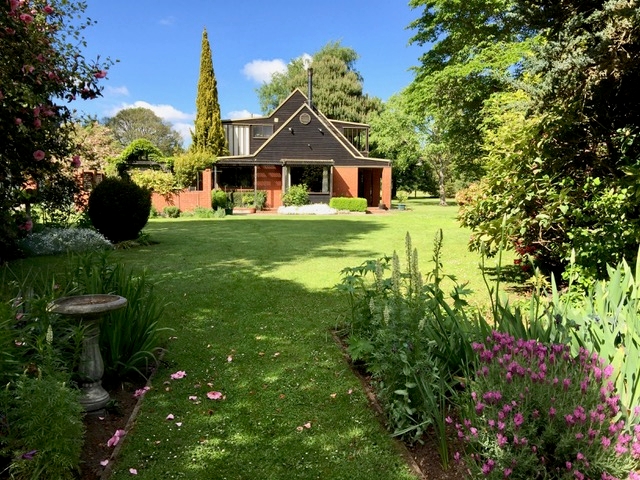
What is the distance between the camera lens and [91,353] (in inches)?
126

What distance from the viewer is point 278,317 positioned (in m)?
5.68

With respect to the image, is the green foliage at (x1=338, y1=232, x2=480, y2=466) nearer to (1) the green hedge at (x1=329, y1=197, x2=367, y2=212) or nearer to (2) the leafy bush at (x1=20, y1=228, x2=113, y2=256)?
(2) the leafy bush at (x1=20, y1=228, x2=113, y2=256)

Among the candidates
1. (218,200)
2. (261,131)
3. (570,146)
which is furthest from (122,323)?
(261,131)

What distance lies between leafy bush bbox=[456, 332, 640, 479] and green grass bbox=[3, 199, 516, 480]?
65 cm

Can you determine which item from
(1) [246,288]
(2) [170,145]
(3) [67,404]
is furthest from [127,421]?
(2) [170,145]

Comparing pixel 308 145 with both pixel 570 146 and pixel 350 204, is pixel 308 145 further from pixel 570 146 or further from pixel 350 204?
pixel 570 146

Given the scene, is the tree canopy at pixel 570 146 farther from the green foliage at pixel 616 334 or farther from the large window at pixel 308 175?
the large window at pixel 308 175

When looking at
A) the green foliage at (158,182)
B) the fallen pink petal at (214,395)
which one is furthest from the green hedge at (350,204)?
the fallen pink petal at (214,395)

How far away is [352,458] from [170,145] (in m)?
69.6

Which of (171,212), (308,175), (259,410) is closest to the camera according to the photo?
(259,410)

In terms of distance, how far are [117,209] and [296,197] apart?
57.2 feet

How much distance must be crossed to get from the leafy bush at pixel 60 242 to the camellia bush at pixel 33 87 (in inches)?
145

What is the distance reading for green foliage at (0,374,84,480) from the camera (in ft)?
7.06

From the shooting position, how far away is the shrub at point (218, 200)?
26609 millimetres
